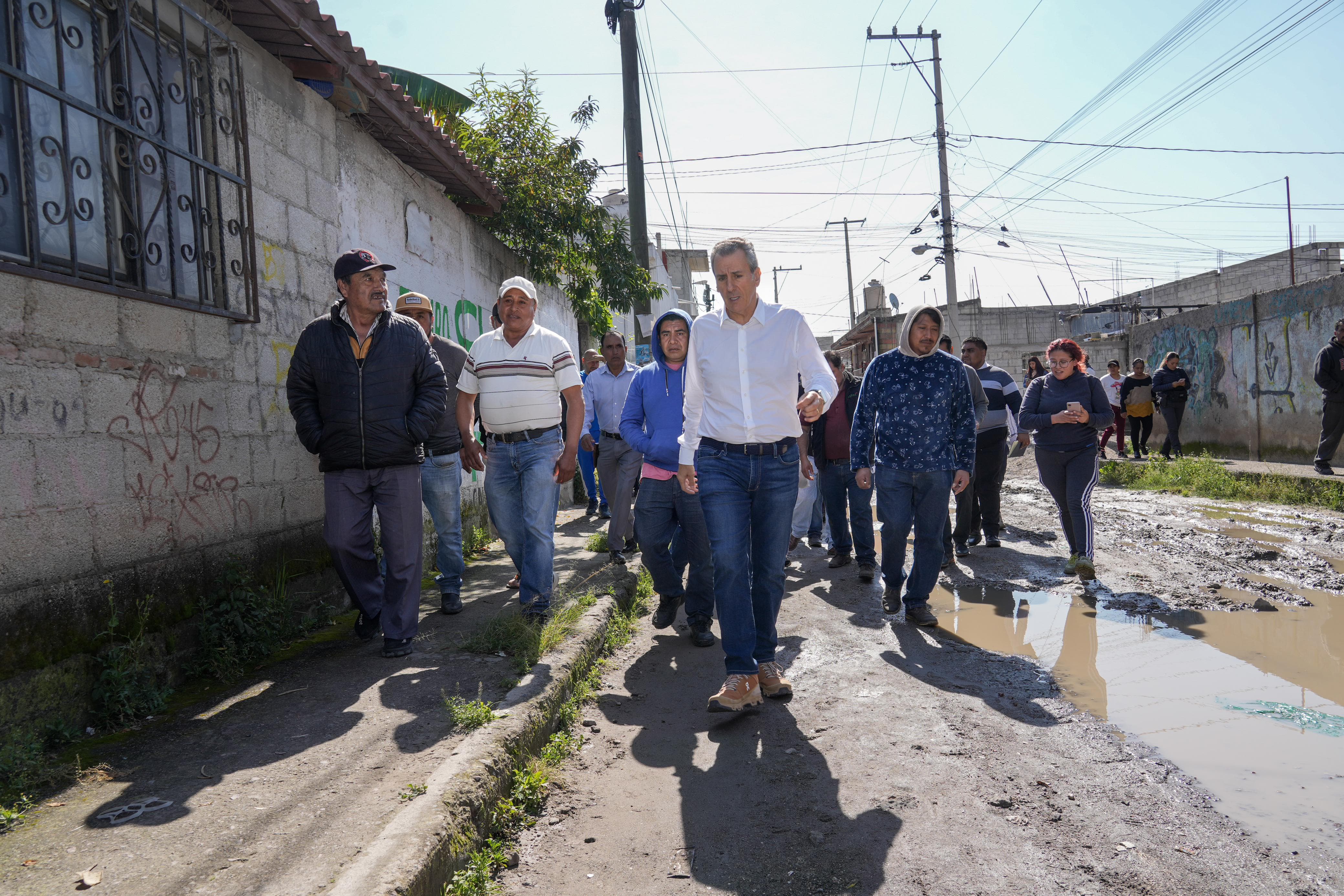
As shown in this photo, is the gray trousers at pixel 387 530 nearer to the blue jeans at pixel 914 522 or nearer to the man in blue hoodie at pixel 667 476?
the man in blue hoodie at pixel 667 476

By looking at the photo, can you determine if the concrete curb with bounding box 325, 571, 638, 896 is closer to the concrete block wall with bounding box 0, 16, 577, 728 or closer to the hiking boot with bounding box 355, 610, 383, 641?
the hiking boot with bounding box 355, 610, 383, 641

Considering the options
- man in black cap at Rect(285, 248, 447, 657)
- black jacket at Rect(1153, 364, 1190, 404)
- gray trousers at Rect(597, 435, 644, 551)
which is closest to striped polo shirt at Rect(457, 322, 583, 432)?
man in black cap at Rect(285, 248, 447, 657)

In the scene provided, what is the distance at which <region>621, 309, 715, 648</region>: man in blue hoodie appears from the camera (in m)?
5.19

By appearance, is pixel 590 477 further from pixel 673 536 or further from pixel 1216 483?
pixel 1216 483

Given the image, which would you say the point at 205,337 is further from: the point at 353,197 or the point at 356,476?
the point at 353,197

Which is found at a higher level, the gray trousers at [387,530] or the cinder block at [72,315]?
the cinder block at [72,315]

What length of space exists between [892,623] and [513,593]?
2491 millimetres

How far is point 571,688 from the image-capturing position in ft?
14.0

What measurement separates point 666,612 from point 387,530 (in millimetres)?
1903

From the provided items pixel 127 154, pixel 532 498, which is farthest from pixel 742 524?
pixel 127 154

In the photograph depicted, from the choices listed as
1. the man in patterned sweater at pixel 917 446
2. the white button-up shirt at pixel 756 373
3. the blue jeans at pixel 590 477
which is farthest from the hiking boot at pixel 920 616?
the blue jeans at pixel 590 477

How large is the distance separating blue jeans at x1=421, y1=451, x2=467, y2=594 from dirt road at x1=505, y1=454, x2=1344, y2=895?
4.18 feet

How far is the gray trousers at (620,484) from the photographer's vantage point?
7180mm

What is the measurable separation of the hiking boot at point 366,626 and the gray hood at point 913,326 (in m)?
3.47
